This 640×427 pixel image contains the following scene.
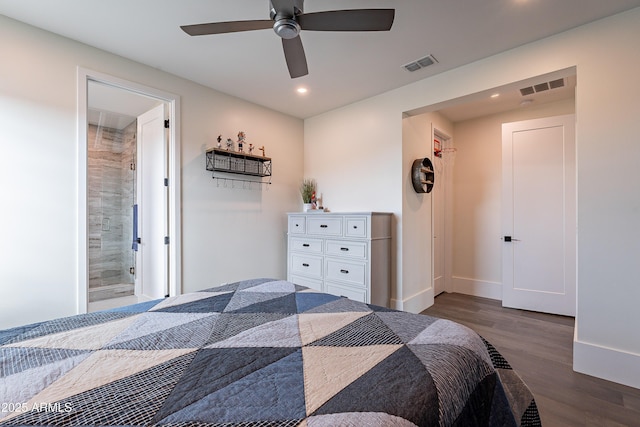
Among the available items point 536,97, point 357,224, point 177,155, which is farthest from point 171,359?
point 536,97

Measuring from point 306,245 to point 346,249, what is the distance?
2.09ft

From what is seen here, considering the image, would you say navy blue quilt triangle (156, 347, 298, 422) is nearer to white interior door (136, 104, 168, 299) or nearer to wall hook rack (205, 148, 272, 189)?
white interior door (136, 104, 168, 299)

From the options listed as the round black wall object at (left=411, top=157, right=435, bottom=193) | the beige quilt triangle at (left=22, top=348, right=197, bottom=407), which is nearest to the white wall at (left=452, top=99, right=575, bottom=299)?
the round black wall object at (left=411, top=157, right=435, bottom=193)

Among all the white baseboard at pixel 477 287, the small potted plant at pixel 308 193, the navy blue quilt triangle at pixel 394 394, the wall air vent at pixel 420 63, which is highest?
the wall air vent at pixel 420 63

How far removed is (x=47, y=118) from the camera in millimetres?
2258

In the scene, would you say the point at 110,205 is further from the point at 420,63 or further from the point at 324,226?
the point at 420,63

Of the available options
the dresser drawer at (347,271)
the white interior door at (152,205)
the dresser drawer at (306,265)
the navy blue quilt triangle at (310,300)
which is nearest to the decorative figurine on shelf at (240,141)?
the white interior door at (152,205)

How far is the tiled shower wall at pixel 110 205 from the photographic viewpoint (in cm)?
450

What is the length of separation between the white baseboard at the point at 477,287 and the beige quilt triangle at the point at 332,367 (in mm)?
3855

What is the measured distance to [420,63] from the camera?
272 centimetres

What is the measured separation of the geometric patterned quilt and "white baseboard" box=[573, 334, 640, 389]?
1491mm

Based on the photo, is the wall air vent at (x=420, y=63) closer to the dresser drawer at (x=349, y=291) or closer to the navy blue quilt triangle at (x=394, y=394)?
the dresser drawer at (x=349, y=291)

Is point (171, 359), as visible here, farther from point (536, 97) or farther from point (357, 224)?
point (536, 97)

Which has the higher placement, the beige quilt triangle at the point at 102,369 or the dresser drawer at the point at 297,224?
the dresser drawer at the point at 297,224
